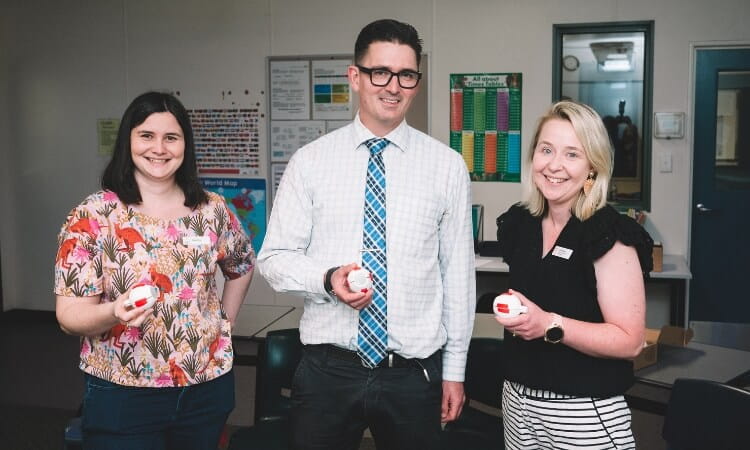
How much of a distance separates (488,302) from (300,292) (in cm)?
300

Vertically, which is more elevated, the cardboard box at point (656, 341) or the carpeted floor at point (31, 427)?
the cardboard box at point (656, 341)

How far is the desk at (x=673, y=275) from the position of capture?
4.12m

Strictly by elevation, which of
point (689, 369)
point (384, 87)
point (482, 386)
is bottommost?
point (482, 386)

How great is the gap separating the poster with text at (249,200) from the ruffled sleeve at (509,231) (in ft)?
12.2

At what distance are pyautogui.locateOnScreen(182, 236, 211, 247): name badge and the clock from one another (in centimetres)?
376

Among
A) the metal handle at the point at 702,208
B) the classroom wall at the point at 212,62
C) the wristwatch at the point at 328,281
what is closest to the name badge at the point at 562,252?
the wristwatch at the point at 328,281

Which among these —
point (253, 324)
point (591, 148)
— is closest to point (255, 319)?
point (253, 324)

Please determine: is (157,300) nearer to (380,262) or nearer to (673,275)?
(380,262)

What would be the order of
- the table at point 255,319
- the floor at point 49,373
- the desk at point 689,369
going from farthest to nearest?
the floor at point 49,373 < the table at point 255,319 < the desk at point 689,369

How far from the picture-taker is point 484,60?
4883 millimetres

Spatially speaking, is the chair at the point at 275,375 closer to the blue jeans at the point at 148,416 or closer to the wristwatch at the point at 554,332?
the blue jeans at the point at 148,416

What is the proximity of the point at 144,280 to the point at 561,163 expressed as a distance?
1014 mm

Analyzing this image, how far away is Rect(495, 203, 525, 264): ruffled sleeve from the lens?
1.79 m

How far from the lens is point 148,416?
169 centimetres
